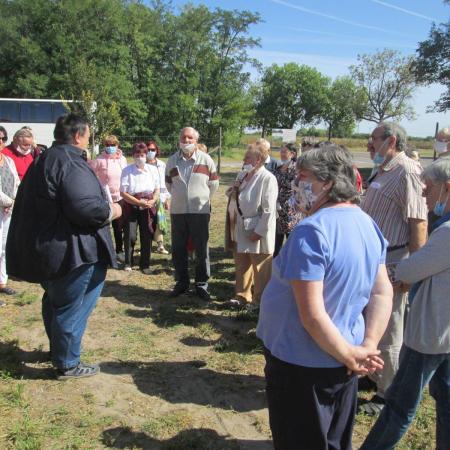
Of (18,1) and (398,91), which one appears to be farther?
(398,91)

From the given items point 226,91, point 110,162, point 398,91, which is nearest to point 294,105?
point 398,91

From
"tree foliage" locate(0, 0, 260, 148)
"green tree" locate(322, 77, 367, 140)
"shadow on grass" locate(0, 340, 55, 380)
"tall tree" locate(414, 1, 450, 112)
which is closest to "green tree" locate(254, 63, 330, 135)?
"green tree" locate(322, 77, 367, 140)

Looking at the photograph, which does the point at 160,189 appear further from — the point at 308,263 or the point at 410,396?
the point at 308,263

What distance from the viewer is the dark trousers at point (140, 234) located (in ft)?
21.4

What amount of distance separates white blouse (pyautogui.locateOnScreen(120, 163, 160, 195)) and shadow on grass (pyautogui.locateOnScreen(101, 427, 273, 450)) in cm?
389

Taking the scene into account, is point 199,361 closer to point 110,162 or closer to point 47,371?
point 47,371

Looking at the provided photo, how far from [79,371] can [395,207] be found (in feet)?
8.81

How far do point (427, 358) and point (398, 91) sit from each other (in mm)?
51592

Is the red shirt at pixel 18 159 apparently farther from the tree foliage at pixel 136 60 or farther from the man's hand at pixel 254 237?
the tree foliage at pixel 136 60

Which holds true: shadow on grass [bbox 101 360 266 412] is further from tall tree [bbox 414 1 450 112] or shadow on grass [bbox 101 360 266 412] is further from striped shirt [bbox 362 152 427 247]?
tall tree [bbox 414 1 450 112]

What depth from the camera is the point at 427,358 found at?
90.7 inches

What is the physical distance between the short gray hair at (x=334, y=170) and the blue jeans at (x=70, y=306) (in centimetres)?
215

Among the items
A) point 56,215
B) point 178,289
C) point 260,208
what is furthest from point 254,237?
point 56,215

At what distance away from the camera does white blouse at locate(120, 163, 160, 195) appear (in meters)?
6.44
